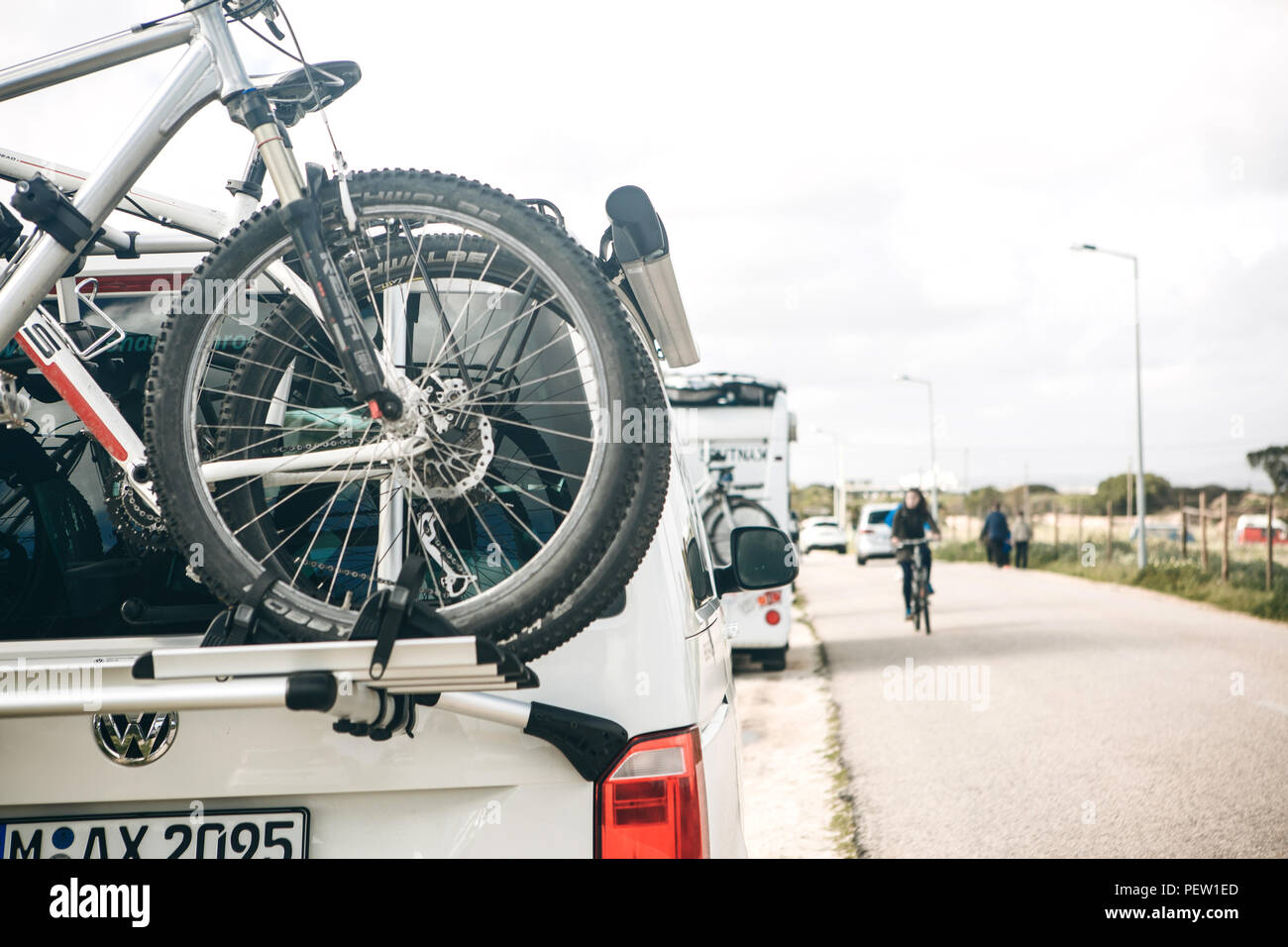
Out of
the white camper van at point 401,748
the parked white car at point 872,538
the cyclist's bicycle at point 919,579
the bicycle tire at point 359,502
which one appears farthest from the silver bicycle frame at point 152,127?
the parked white car at point 872,538

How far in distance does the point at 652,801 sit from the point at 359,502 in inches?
33.2

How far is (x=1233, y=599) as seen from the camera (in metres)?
15.7

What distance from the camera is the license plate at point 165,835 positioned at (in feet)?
6.84

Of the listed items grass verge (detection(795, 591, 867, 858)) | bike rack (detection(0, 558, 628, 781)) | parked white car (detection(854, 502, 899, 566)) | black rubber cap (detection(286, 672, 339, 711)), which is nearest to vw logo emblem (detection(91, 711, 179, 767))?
bike rack (detection(0, 558, 628, 781))

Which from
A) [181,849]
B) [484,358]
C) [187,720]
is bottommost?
[181,849]

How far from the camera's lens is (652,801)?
2.12 metres

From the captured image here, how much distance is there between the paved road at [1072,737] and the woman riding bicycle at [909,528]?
0.90 meters

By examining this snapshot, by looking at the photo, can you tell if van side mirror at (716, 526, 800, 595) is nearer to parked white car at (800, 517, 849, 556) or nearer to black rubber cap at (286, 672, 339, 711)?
black rubber cap at (286, 672, 339, 711)

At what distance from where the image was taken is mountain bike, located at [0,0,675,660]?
2.04 meters

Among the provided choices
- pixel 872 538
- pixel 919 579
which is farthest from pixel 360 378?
pixel 872 538

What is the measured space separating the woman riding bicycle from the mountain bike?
40.1ft
